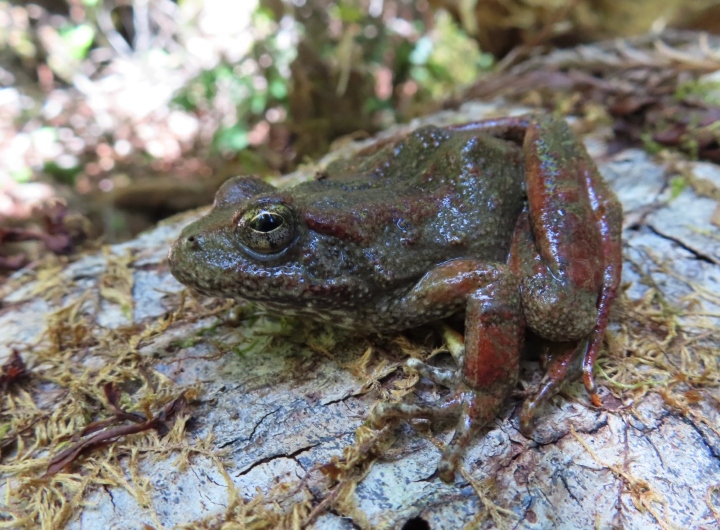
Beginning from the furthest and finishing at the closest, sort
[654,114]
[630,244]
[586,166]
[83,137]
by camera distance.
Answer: [83,137] < [654,114] < [630,244] < [586,166]

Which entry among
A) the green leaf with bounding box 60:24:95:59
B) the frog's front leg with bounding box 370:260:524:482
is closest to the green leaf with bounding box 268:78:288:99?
the green leaf with bounding box 60:24:95:59

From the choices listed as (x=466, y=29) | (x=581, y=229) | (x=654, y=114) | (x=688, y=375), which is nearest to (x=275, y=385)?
(x=581, y=229)

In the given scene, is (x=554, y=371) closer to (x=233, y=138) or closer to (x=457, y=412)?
(x=457, y=412)

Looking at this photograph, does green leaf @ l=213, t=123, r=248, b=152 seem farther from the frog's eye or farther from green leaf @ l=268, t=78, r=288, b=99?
the frog's eye

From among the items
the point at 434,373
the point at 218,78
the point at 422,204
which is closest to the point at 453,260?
the point at 422,204

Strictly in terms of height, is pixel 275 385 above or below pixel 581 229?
below

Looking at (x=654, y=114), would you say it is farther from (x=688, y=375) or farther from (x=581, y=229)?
(x=688, y=375)
